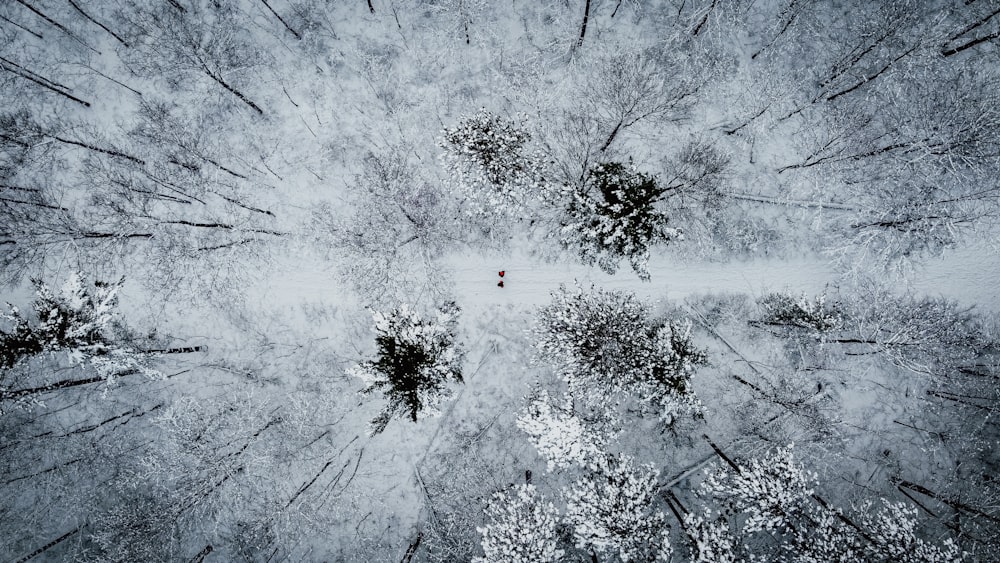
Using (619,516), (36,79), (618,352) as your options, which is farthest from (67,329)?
(619,516)

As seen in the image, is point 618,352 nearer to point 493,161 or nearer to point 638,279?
point 638,279

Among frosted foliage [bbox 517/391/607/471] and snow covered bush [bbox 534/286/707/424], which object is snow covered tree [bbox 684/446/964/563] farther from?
frosted foliage [bbox 517/391/607/471]

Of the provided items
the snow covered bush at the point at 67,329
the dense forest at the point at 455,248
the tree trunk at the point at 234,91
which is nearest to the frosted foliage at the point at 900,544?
the dense forest at the point at 455,248

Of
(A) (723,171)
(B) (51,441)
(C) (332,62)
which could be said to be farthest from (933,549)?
(B) (51,441)

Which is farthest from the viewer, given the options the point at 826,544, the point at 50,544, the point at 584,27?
the point at 50,544

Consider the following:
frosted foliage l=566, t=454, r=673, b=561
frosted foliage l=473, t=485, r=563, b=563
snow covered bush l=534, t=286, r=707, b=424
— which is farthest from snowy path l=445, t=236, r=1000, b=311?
frosted foliage l=473, t=485, r=563, b=563
